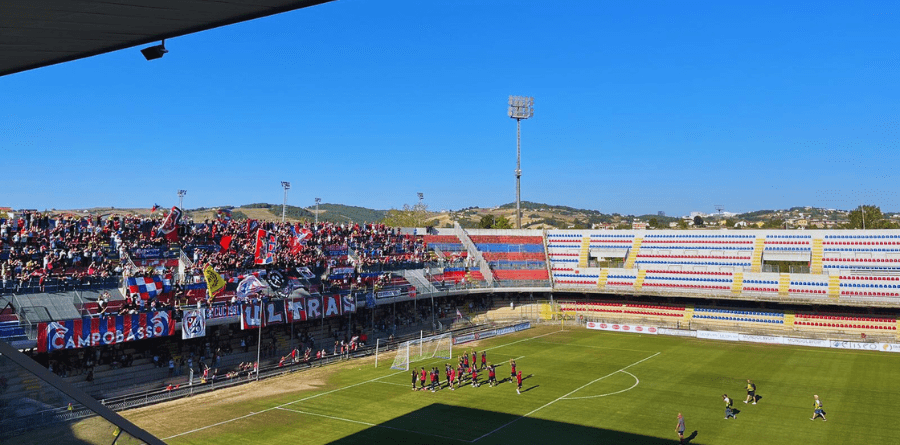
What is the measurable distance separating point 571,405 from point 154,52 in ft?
85.1

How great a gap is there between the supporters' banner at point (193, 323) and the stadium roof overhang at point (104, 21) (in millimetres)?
27726

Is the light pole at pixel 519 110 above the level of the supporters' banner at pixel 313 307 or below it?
above

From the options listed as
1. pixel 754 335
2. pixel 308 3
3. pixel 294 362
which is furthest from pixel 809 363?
pixel 308 3

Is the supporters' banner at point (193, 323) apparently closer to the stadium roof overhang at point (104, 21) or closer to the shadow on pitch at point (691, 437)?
the shadow on pitch at point (691, 437)

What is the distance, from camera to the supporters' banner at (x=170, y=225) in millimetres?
41031

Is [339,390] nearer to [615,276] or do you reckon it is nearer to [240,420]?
[240,420]

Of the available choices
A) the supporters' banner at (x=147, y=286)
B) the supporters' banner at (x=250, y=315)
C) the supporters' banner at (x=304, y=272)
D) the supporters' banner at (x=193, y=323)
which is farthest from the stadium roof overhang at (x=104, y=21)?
the supporters' banner at (x=304, y=272)

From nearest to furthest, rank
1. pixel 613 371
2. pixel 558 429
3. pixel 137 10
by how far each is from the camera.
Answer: pixel 137 10
pixel 558 429
pixel 613 371

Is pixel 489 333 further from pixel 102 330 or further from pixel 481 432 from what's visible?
pixel 102 330

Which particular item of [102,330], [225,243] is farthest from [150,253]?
[102,330]

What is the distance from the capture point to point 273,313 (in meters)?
38.5

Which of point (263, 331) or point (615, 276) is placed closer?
point (263, 331)

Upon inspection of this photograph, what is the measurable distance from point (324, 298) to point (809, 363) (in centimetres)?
3126

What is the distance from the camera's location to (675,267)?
2469 inches
